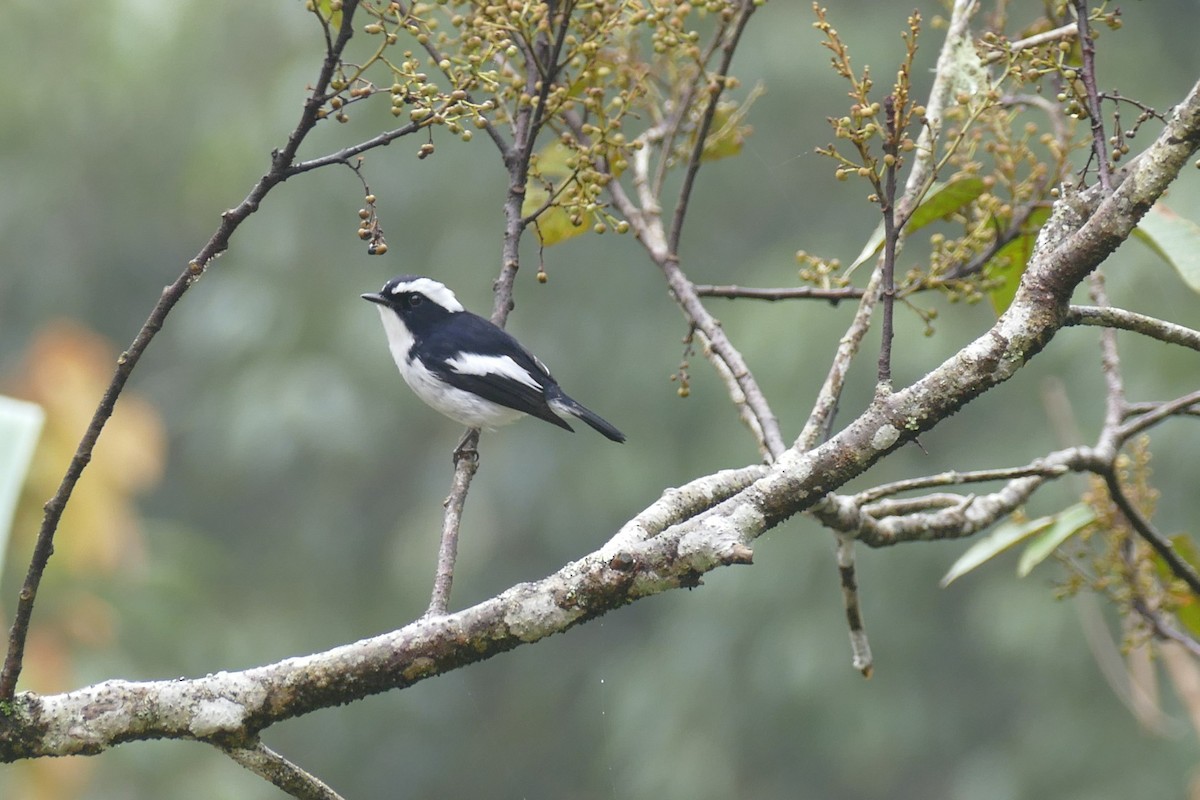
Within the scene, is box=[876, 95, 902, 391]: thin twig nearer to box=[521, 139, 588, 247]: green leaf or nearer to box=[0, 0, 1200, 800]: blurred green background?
box=[521, 139, 588, 247]: green leaf

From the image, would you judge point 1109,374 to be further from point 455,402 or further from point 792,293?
point 455,402

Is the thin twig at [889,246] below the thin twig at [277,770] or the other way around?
the other way around

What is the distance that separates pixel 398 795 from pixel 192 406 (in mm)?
4923

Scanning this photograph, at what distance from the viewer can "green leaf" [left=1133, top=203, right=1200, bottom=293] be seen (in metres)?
2.45

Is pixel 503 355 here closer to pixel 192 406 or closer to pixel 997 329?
pixel 997 329

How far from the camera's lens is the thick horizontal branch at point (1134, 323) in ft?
5.53

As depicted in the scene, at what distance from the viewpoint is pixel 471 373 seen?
4055 millimetres

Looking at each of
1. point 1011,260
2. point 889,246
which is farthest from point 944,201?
point 889,246

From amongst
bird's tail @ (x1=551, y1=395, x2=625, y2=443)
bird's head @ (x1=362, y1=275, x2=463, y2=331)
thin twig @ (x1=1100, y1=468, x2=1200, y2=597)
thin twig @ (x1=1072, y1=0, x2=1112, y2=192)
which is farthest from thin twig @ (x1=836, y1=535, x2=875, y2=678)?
bird's head @ (x1=362, y1=275, x2=463, y2=331)

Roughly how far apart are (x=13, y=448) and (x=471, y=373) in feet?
7.27

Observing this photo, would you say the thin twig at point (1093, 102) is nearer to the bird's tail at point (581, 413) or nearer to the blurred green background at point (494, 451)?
the bird's tail at point (581, 413)

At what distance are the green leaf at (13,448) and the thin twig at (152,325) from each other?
20cm

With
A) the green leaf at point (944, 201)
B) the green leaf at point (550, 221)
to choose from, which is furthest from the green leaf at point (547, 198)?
the green leaf at point (944, 201)

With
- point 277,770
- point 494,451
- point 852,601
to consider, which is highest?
point 494,451
